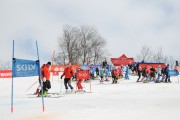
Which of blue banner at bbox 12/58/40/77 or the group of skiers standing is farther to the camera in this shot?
the group of skiers standing

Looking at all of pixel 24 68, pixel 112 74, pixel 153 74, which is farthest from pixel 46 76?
pixel 153 74

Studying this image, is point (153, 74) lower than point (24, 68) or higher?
lower

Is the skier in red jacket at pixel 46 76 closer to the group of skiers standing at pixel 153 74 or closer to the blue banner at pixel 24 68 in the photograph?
the blue banner at pixel 24 68

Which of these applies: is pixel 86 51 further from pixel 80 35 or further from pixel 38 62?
pixel 38 62

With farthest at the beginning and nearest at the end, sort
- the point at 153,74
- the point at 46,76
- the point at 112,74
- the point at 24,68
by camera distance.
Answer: the point at 153,74
the point at 112,74
the point at 46,76
the point at 24,68

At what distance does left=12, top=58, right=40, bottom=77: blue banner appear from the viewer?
9.91m

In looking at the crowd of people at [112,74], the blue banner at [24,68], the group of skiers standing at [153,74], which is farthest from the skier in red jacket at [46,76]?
the group of skiers standing at [153,74]

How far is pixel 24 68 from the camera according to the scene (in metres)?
10.0

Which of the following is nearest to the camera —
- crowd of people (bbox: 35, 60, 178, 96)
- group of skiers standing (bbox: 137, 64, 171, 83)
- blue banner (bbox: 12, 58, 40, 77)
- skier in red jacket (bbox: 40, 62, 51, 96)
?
blue banner (bbox: 12, 58, 40, 77)

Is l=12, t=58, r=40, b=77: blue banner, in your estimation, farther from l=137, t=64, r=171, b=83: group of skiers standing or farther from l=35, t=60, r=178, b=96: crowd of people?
l=137, t=64, r=171, b=83: group of skiers standing

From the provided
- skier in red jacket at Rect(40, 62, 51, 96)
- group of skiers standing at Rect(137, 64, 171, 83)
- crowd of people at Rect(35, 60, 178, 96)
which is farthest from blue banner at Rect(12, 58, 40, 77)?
group of skiers standing at Rect(137, 64, 171, 83)

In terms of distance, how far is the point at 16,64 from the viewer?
391 inches

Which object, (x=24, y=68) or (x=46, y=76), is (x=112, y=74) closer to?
(x=46, y=76)

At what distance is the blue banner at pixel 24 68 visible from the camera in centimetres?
991
